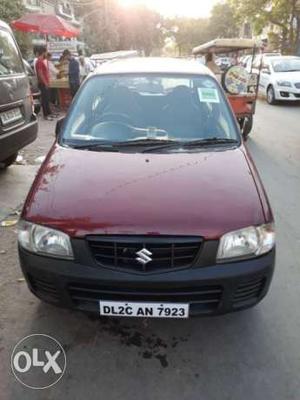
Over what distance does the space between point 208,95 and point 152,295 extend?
7.19ft

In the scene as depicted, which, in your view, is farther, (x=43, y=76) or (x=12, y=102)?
(x=43, y=76)

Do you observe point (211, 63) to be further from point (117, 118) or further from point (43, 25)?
point (117, 118)

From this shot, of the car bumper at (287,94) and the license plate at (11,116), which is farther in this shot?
the car bumper at (287,94)

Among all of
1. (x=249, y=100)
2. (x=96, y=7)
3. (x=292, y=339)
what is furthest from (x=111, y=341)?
(x=96, y=7)

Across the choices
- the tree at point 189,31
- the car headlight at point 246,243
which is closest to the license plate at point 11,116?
the car headlight at point 246,243

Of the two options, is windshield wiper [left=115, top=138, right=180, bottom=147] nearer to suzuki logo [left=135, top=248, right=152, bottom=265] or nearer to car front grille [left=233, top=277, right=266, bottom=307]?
suzuki logo [left=135, top=248, right=152, bottom=265]

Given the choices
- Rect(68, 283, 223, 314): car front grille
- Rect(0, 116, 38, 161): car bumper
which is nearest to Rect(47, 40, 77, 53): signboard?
Rect(0, 116, 38, 161): car bumper

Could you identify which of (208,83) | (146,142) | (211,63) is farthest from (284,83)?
(146,142)

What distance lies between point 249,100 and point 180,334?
7.45 meters

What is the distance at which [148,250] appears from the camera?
2457 mm

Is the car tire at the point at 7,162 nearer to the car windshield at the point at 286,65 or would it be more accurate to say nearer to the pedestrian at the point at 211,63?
the pedestrian at the point at 211,63

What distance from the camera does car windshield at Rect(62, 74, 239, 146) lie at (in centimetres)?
362

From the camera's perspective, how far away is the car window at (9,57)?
19.2 ft

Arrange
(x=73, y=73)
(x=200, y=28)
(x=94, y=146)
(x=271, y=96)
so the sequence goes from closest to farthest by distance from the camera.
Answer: (x=94, y=146)
(x=73, y=73)
(x=271, y=96)
(x=200, y=28)
